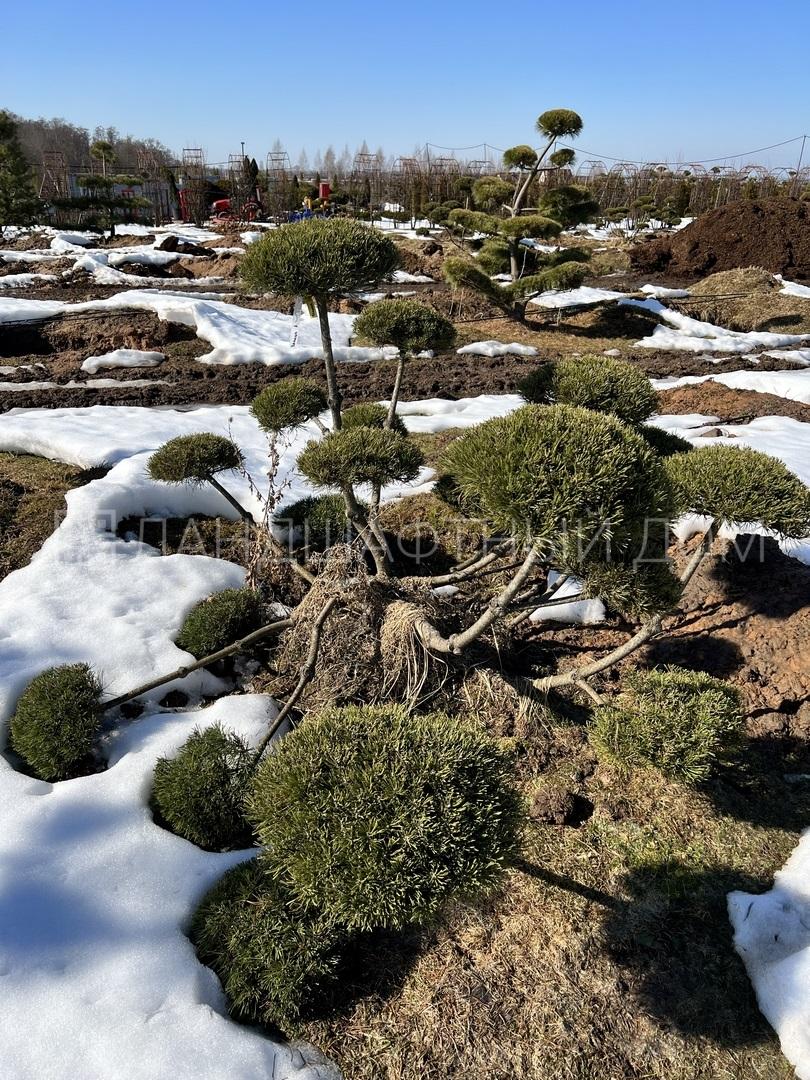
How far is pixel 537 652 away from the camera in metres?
3.71

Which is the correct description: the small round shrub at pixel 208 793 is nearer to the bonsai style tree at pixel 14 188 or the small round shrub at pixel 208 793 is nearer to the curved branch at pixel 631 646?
the curved branch at pixel 631 646

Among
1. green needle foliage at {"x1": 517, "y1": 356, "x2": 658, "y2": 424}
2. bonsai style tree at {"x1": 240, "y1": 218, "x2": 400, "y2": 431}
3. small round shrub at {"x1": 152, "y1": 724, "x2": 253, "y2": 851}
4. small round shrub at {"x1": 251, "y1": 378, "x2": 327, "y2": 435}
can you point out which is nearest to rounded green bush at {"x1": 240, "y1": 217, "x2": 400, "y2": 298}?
bonsai style tree at {"x1": 240, "y1": 218, "x2": 400, "y2": 431}

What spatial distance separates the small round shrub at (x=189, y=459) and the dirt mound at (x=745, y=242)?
1555 centimetres

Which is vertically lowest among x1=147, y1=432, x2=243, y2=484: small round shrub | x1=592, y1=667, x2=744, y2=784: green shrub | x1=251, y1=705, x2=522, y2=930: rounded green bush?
x1=592, y1=667, x2=744, y2=784: green shrub

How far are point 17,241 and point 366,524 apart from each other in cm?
2043

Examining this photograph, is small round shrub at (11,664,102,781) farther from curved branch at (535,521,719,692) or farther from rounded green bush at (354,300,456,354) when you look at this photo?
rounded green bush at (354,300,456,354)

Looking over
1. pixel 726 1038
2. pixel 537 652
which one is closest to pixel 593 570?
pixel 537 652

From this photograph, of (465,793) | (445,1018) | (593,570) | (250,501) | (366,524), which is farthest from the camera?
(250,501)

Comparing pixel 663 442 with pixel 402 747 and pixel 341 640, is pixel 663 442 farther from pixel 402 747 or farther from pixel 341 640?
pixel 402 747

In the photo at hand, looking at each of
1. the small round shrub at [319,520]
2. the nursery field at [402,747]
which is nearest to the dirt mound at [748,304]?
the nursery field at [402,747]

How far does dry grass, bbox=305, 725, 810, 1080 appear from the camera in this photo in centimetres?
190

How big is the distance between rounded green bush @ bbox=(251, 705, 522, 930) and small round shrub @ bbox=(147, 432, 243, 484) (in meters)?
2.10

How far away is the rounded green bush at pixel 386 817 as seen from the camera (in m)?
1.63

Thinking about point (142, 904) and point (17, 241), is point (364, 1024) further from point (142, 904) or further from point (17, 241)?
point (17, 241)
